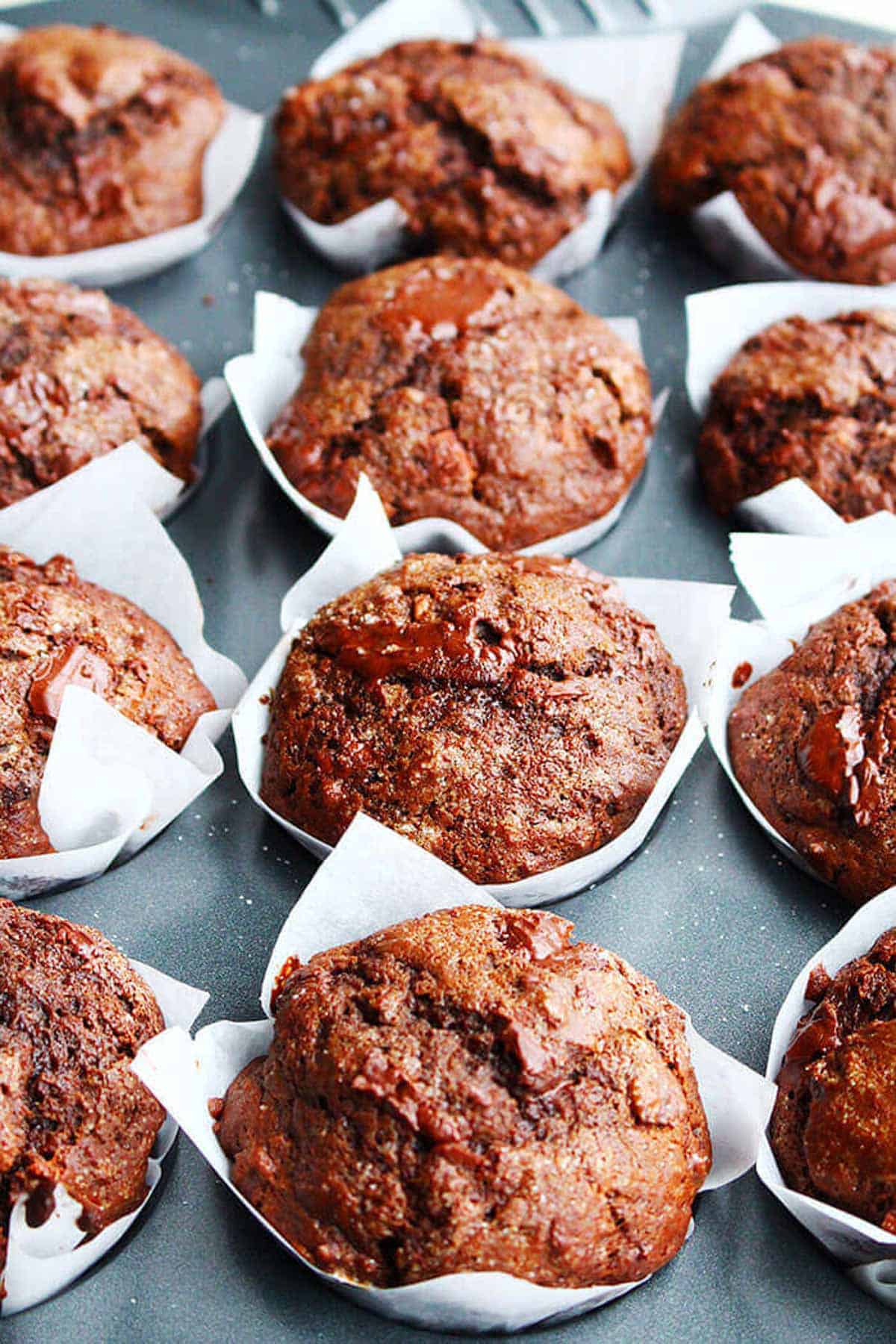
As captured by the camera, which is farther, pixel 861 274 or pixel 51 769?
pixel 861 274

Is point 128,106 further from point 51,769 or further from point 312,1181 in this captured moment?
point 312,1181

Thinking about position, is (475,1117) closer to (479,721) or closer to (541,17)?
(479,721)

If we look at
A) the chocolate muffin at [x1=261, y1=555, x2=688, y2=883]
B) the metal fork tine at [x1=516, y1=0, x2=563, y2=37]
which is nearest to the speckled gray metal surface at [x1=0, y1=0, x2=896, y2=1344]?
the metal fork tine at [x1=516, y1=0, x2=563, y2=37]

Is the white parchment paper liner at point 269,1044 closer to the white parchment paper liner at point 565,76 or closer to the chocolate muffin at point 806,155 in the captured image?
the white parchment paper liner at point 565,76

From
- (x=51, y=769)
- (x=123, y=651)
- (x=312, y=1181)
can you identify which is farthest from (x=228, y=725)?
(x=312, y=1181)

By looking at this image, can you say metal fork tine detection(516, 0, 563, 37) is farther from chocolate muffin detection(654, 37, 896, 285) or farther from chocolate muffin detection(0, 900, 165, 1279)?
chocolate muffin detection(0, 900, 165, 1279)

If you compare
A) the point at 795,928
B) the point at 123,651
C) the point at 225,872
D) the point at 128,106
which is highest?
the point at 128,106

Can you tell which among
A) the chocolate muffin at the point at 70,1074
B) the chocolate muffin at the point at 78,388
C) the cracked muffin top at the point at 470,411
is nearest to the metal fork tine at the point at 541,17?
the cracked muffin top at the point at 470,411
